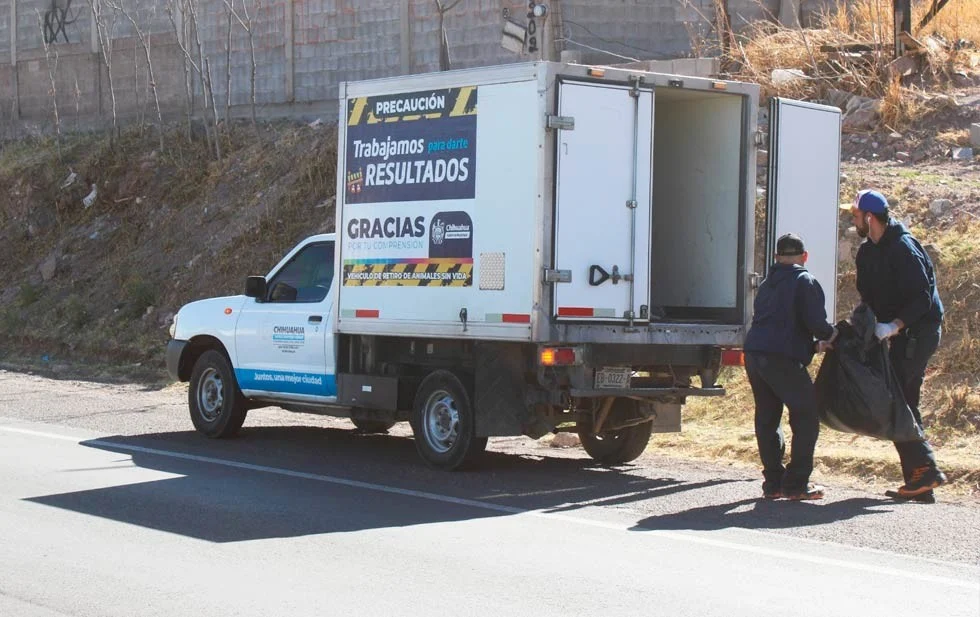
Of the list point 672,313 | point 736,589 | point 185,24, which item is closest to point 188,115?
point 185,24

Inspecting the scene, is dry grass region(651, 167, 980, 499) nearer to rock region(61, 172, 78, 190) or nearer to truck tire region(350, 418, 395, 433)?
truck tire region(350, 418, 395, 433)

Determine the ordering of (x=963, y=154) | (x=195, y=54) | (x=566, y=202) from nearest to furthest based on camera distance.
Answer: (x=566, y=202), (x=963, y=154), (x=195, y=54)

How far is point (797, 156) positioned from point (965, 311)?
11.0 ft

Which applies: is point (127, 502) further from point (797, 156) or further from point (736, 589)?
point (797, 156)

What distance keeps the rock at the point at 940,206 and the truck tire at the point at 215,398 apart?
750cm

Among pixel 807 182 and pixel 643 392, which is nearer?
pixel 643 392

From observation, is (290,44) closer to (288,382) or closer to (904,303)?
(288,382)

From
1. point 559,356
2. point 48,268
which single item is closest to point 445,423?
point 559,356

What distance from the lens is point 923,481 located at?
9.34 meters

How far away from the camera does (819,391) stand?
31.5ft

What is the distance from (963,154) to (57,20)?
64.9ft

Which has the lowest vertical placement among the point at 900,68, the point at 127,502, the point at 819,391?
the point at 127,502

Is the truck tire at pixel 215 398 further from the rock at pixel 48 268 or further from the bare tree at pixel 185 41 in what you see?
the bare tree at pixel 185 41

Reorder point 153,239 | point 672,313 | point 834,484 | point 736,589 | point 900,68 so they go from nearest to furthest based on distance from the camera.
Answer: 1. point 736,589
2. point 834,484
3. point 672,313
4. point 900,68
5. point 153,239
